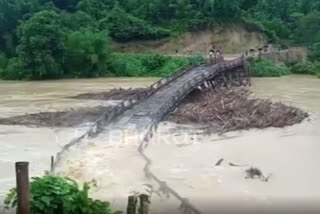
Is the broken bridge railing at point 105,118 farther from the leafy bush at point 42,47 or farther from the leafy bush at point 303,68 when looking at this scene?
the leafy bush at point 303,68

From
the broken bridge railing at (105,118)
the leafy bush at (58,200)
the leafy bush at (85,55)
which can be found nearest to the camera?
the leafy bush at (58,200)

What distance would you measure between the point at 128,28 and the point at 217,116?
35.2m

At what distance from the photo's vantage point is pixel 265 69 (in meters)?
50.2

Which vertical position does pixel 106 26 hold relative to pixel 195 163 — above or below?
above

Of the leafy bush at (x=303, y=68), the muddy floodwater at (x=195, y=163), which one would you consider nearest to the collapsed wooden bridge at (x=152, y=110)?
the muddy floodwater at (x=195, y=163)

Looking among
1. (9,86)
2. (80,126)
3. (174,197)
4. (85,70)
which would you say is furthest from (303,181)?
(85,70)

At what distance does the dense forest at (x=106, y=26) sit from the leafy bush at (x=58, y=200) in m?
41.0

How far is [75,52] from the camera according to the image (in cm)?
5069

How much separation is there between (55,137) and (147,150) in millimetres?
4808

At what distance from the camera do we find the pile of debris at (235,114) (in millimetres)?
24203

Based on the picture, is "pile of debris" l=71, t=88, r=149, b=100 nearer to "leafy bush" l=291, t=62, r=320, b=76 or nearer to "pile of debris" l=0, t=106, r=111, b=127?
"pile of debris" l=0, t=106, r=111, b=127

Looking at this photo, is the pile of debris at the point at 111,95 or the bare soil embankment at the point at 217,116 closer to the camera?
the bare soil embankment at the point at 217,116

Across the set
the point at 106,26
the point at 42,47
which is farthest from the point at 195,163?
the point at 106,26

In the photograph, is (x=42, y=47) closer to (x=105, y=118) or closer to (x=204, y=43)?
(x=204, y=43)
